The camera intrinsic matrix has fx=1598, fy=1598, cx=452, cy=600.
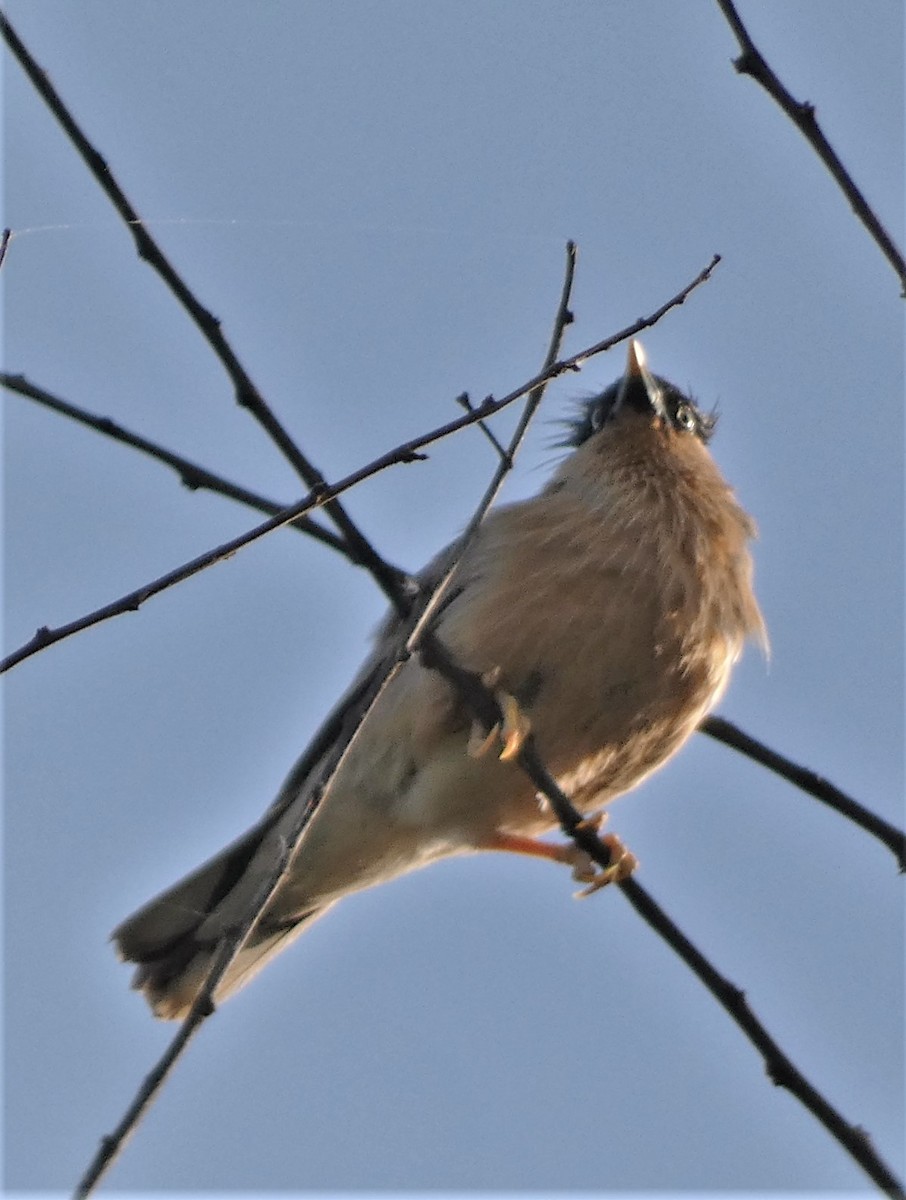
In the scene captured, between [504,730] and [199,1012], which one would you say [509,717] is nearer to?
[504,730]

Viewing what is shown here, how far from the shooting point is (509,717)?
13.6 ft

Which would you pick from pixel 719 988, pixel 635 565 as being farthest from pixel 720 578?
pixel 719 988

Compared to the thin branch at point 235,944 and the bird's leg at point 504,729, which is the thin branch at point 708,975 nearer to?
the bird's leg at point 504,729

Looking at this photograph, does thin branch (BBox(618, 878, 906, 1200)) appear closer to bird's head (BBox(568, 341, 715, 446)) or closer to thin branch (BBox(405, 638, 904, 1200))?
thin branch (BBox(405, 638, 904, 1200))

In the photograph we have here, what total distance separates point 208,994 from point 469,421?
101cm

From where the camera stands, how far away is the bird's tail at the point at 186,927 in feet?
15.1

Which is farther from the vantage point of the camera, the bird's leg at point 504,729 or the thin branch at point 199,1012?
the bird's leg at point 504,729

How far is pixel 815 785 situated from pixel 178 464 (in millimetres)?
1403

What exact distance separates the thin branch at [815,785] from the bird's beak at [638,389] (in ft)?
6.95

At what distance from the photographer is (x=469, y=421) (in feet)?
8.68

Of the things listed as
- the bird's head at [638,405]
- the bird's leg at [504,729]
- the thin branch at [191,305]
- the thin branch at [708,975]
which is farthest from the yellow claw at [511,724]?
the bird's head at [638,405]

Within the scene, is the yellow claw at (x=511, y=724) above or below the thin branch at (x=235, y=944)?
above

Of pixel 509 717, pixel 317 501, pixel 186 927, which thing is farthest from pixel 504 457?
pixel 186 927

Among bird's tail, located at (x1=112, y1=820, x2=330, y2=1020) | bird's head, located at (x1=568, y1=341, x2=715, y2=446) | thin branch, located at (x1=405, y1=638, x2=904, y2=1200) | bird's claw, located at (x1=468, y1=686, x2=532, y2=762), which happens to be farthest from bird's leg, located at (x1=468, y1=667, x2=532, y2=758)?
bird's head, located at (x1=568, y1=341, x2=715, y2=446)
